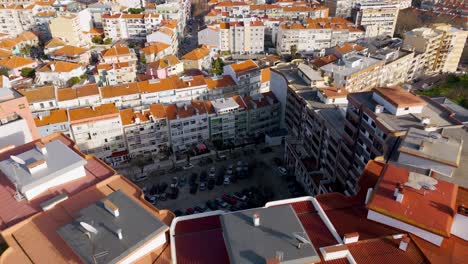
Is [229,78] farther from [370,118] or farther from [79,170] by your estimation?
[79,170]

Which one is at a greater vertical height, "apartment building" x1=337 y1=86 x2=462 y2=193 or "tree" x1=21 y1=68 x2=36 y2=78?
"apartment building" x1=337 y1=86 x2=462 y2=193

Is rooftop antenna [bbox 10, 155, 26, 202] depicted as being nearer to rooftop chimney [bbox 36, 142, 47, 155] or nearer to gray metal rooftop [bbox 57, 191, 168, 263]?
rooftop chimney [bbox 36, 142, 47, 155]

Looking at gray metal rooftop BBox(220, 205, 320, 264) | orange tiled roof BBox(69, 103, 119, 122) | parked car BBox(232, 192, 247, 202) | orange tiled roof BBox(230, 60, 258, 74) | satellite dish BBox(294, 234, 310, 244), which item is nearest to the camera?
gray metal rooftop BBox(220, 205, 320, 264)

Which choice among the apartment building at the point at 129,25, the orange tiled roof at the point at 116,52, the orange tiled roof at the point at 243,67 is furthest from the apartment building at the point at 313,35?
the orange tiled roof at the point at 116,52

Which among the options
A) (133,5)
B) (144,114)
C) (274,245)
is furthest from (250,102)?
(133,5)

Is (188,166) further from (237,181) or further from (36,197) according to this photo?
(36,197)

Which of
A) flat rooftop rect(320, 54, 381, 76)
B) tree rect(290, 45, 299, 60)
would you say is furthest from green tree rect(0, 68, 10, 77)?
tree rect(290, 45, 299, 60)

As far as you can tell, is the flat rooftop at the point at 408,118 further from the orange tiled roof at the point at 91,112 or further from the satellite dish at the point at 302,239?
the orange tiled roof at the point at 91,112

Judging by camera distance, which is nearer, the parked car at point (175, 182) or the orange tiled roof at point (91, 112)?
the parked car at point (175, 182)
